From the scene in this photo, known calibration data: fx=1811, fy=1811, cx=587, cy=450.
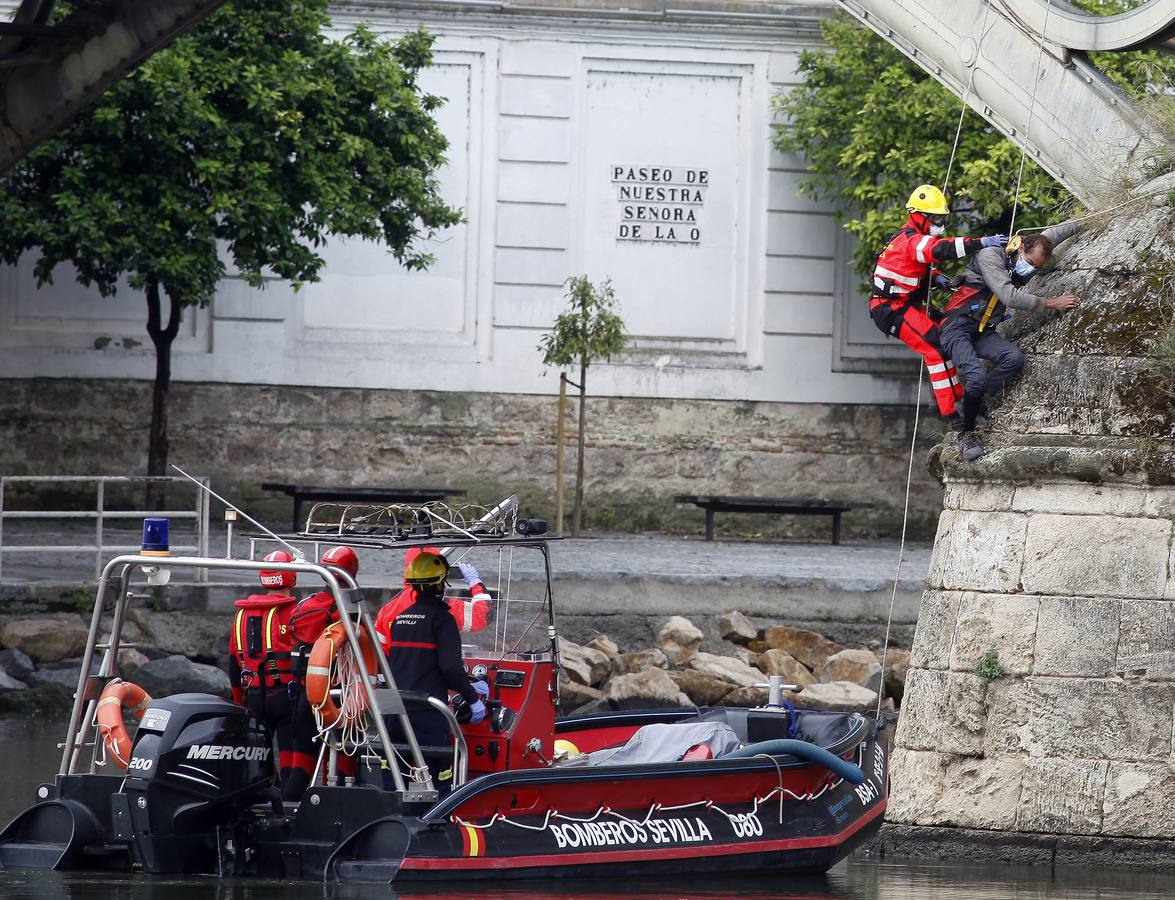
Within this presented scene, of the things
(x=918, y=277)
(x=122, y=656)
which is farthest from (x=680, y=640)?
(x=918, y=277)

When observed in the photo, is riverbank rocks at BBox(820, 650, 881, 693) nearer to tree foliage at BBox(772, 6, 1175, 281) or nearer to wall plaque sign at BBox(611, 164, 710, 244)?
→ tree foliage at BBox(772, 6, 1175, 281)

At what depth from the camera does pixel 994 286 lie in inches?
392

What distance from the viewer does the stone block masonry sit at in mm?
9273

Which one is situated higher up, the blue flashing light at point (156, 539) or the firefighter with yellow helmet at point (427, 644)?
the blue flashing light at point (156, 539)

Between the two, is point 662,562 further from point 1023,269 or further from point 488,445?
point 1023,269

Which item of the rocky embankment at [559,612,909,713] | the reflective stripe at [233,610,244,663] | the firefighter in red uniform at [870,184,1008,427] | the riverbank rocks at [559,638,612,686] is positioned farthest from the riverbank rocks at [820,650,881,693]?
the reflective stripe at [233,610,244,663]

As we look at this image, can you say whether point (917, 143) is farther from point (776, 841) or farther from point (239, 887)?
point (239, 887)

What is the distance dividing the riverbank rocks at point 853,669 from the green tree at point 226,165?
8122 millimetres

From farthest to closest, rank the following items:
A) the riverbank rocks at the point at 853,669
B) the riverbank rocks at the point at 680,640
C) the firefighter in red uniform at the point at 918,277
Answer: the riverbank rocks at the point at 680,640
the riverbank rocks at the point at 853,669
the firefighter in red uniform at the point at 918,277

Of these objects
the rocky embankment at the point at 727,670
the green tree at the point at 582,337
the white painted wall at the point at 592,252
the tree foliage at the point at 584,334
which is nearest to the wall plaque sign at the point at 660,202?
the white painted wall at the point at 592,252

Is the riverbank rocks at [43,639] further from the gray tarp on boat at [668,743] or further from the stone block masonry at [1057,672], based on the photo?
the stone block masonry at [1057,672]

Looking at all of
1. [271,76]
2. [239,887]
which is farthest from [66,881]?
[271,76]

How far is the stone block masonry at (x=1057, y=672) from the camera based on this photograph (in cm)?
927

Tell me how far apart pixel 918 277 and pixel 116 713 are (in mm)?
5101
